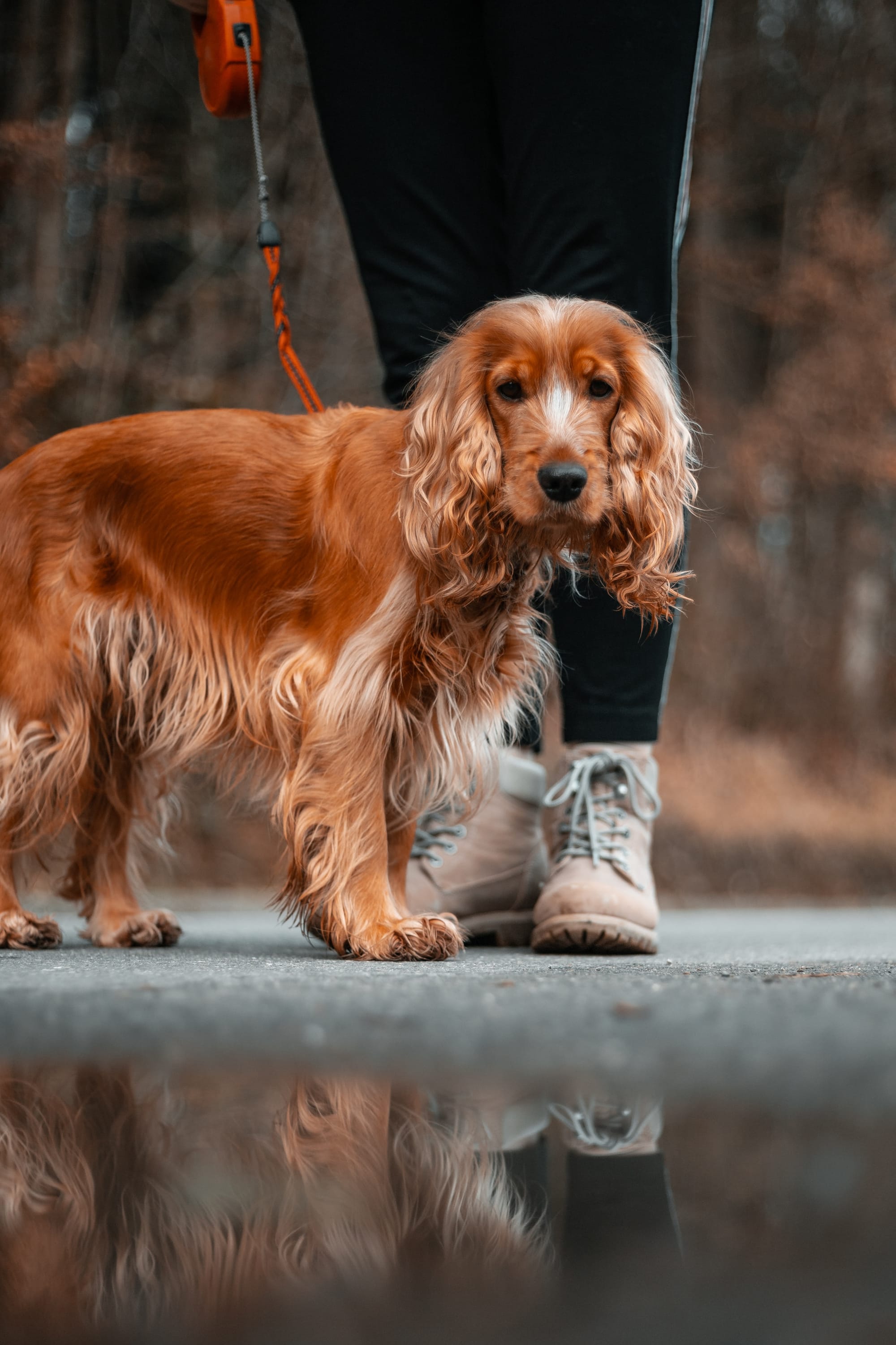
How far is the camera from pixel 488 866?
2.69m

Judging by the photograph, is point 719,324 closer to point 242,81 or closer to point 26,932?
point 242,81

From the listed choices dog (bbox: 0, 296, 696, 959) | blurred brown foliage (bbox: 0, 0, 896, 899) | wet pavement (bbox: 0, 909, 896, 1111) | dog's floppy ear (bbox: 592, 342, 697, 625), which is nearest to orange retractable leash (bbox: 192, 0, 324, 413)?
dog (bbox: 0, 296, 696, 959)

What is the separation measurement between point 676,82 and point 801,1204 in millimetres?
2093

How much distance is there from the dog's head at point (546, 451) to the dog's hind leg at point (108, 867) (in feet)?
3.26

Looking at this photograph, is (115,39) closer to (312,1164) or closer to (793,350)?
(793,350)

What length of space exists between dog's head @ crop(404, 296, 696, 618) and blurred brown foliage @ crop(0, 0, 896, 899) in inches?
169

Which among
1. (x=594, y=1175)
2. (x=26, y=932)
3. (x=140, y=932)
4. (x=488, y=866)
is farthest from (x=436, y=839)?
(x=594, y=1175)

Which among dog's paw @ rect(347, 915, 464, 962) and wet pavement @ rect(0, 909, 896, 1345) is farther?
dog's paw @ rect(347, 915, 464, 962)

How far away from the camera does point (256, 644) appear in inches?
96.5

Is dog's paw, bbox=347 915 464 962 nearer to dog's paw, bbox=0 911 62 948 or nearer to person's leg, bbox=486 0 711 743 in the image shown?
person's leg, bbox=486 0 711 743

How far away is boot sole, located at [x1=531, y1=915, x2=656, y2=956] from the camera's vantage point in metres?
2.30

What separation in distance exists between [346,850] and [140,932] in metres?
0.73

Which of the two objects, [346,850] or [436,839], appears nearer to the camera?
[346,850]

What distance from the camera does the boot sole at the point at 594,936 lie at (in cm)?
230
